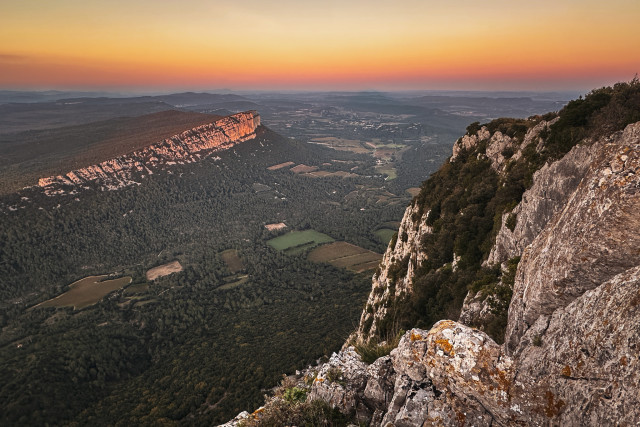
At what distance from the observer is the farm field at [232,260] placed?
152125 mm

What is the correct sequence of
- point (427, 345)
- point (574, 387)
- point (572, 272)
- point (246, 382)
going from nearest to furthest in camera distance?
point (574, 387)
point (572, 272)
point (427, 345)
point (246, 382)

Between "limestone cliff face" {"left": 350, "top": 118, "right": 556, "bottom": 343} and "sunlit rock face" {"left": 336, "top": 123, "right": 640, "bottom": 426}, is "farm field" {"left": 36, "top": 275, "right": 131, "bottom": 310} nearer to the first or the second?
"limestone cliff face" {"left": 350, "top": 118, "right": 556, "bottom": 343}

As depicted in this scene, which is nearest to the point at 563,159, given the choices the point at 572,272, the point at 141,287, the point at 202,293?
the point at 572,272

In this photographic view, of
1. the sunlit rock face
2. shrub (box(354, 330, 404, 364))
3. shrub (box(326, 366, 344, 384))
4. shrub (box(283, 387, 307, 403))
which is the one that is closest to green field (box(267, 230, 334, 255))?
shrub (box(354, 330, 404, 364))

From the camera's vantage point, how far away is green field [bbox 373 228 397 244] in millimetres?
169975

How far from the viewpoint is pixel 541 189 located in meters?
20.4

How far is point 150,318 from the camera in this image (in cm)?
11450

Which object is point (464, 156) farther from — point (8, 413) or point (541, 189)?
point (8, 413)

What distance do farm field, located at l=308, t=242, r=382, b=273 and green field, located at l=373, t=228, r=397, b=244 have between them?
16481mm

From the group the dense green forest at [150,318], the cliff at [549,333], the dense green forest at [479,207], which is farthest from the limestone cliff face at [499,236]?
the dense green forest at [150,318]

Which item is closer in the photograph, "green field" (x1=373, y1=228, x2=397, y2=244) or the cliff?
the cliff

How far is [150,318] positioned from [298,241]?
279 ft

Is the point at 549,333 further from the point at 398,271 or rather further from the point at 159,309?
the point at 159,309

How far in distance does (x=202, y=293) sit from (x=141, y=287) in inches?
1163
